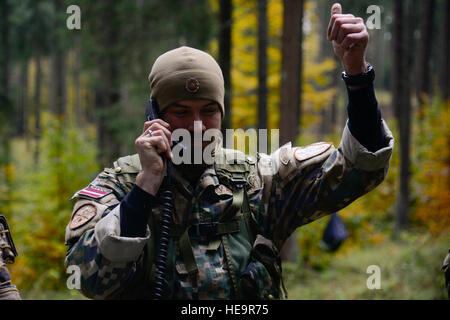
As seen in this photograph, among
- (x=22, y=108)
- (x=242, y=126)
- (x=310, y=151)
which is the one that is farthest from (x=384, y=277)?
(x=22, y=108)

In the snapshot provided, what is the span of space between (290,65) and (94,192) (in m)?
5.99

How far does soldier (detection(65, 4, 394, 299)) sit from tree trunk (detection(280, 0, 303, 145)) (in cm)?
539

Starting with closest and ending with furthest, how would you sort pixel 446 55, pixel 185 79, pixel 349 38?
pixel 349 38, pixel 185 79, pixel 446 55

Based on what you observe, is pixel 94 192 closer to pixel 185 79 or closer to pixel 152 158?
pixel 152 158

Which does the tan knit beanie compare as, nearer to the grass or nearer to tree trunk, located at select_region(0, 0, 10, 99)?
the grass

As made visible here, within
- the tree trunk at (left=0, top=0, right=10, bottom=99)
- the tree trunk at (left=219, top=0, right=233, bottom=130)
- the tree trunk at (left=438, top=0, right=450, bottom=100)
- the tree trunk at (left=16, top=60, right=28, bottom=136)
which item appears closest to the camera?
the tree trunk at (left=219, top=0, right=233, bottom=130)

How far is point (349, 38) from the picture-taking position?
6.99 feet

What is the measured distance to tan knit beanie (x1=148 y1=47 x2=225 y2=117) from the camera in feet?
8.19

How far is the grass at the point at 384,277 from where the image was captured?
7.20 meters

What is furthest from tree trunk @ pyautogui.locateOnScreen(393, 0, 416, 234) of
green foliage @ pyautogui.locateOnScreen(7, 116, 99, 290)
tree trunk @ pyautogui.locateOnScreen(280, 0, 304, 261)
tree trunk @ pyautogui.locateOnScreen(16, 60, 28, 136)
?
tree trunk @ pyautogui.locateOnScreen(16, 60, 28, 136)

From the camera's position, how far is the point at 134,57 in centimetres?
1155

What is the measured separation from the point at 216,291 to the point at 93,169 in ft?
23.6

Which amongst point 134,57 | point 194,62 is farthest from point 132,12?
point 194,62
